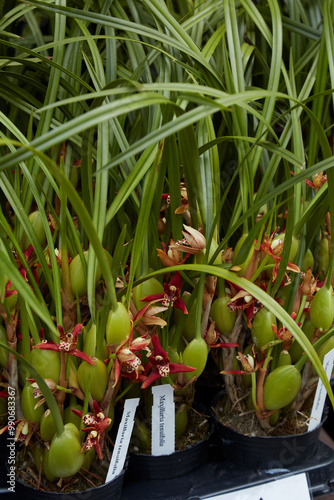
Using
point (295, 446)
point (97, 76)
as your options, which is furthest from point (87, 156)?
point (295, 446)

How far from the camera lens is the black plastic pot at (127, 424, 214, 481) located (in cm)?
62

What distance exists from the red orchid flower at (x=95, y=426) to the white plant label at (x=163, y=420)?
8 centimetres

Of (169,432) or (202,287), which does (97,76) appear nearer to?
(202,287)

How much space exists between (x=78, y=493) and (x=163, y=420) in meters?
0.12

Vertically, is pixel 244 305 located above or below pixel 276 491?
above

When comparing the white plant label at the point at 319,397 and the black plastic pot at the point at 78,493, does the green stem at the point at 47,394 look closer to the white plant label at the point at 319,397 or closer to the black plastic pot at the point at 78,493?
the black plastic pot at the point at 78,493

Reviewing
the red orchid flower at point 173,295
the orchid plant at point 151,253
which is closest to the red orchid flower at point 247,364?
the orchid plant at point 151,253

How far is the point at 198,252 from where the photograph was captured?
0.56 meters

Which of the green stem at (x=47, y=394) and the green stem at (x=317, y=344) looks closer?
the green stem at (x=47, y=394)

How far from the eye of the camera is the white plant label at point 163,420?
1.91ft

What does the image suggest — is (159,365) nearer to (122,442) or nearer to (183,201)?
(122,442)

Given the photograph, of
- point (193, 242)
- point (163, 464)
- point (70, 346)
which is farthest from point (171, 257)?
point (163, 464)

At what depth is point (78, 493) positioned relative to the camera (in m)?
0.53

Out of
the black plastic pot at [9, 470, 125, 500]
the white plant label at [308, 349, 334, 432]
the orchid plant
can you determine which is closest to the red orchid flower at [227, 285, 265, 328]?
the orchid plant
